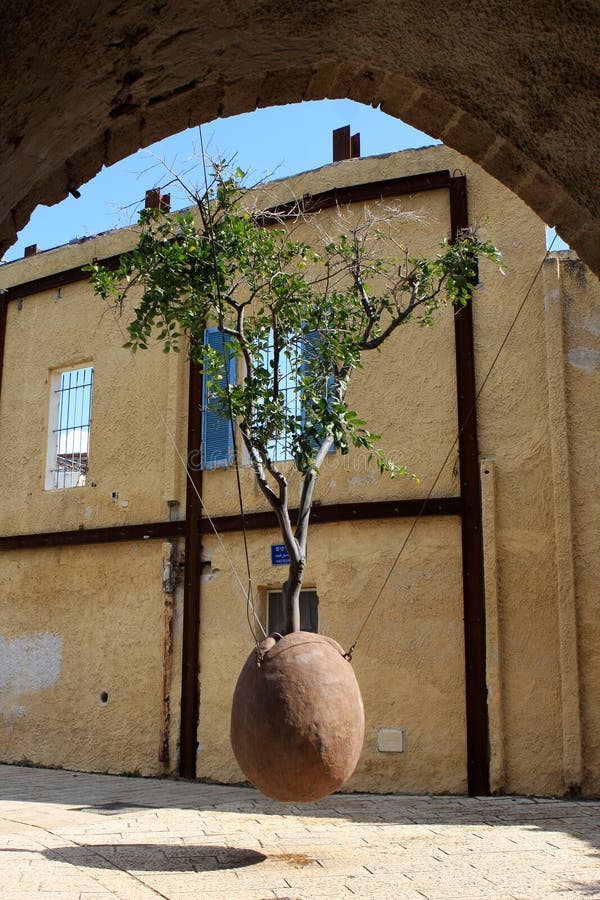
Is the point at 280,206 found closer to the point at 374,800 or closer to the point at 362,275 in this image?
the point at 362,275

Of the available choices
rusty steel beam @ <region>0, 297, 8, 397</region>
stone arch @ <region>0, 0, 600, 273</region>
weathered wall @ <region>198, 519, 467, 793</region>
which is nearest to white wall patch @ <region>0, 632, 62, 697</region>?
weathered wall @ <region>198, 519, 467, 793</region>

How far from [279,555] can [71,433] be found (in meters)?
3.86

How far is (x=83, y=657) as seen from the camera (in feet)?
36.0

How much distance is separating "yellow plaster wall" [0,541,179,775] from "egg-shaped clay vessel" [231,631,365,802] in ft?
16.0

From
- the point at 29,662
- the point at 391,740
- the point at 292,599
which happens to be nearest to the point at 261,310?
the point at 292,599

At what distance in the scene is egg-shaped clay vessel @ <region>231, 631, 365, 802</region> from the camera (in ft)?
17.4

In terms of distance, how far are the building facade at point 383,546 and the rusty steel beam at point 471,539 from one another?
21 millimetres

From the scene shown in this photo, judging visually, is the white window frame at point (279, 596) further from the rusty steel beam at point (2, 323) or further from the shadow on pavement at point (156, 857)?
the rusty steel beam at point (2, 323)

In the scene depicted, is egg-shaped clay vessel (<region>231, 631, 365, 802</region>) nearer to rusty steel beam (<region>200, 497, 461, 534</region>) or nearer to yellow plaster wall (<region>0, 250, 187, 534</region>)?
rusty steel beam (<region>200, 497, 461, 534</region>)

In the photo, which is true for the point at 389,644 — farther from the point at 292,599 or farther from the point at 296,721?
the point at 296,721

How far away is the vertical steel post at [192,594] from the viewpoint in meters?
9.93

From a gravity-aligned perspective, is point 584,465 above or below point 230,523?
above

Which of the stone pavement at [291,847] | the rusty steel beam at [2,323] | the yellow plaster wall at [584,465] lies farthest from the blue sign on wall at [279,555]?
the rusty steel beam at [2,323]

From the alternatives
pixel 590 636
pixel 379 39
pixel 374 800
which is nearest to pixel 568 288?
pixel 590 636
